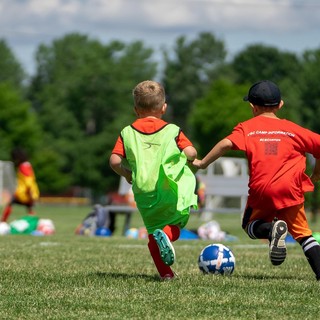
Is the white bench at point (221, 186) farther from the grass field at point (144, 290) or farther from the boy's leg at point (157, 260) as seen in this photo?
the boy's leg at point (157, 260)

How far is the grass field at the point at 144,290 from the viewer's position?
6.34 metres

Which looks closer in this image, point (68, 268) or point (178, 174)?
point (178, 174)

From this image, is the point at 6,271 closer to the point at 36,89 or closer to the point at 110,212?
the point at 110,212

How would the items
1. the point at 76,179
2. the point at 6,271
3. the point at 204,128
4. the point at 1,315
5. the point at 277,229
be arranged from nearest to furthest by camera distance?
the point at 1,315 < the point at 277,229 < the point at 6,271 < the point at 204,128 < the point at 76,179

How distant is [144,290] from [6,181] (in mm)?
55395

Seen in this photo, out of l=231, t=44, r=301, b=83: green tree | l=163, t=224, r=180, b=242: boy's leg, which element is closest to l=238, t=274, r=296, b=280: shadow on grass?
l=163, t=224, r=180, b=242: boy's leg

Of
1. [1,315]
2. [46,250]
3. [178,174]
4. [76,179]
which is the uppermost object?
[178,174]

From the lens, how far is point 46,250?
1277 centimetres

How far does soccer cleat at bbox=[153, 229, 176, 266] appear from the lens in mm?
7735

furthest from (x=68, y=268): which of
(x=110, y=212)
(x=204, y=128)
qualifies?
(x=204, y=128)

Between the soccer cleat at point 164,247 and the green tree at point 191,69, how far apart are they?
8896cm

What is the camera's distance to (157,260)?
822 cm

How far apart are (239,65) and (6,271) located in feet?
294

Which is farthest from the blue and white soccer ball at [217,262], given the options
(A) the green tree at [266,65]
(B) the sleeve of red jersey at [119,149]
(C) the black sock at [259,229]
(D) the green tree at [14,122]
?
(A) the green tree at [266,65]
